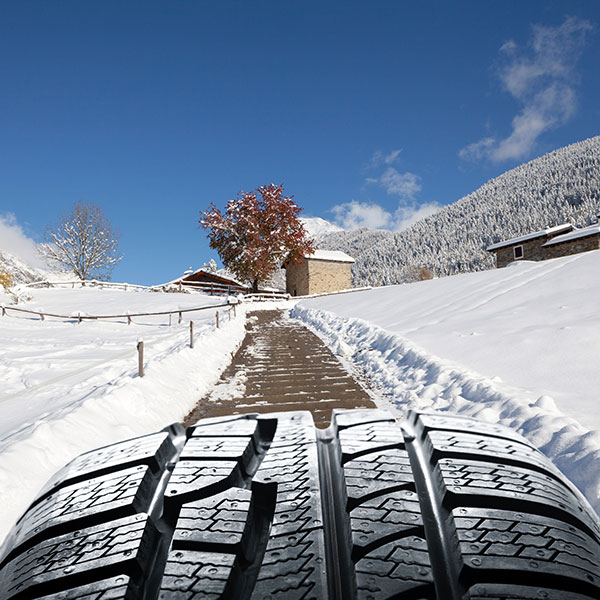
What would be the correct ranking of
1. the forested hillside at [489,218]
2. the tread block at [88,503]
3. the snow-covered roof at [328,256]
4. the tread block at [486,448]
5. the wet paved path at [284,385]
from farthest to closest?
1. the forested hillside at [489,218]
2. the snow-covered roof at [328,256]
3. the wet paved path at [284,385]
4. the tread block at [486,448]
5. the tread block at [88,503]

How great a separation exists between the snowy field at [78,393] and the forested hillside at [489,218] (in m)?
57.1

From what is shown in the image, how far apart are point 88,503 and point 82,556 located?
0.72 feet

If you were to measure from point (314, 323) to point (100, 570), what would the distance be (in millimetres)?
12725

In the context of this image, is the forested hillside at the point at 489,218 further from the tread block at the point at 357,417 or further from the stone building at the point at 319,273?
the tread block at the point at 357,417

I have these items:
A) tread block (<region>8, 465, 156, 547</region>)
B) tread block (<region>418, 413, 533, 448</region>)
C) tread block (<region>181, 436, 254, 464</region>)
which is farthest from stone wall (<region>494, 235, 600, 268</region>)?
tread block (<region>8, 465, 156, 547</region>)

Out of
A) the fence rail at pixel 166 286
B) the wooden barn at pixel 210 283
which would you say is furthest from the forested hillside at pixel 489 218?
the fence rail at pixel 166 286

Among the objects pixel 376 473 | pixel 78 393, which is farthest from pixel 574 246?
pixel 376 473

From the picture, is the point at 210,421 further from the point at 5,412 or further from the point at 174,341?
the point at 174,341

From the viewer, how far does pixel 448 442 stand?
1239 mm

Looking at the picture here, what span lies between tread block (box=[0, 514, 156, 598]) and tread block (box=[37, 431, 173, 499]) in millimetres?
284

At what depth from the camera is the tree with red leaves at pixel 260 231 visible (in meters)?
35.0

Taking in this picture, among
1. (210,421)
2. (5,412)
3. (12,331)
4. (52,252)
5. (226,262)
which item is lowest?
(5,412)

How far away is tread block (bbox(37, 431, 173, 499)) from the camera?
1.17 m

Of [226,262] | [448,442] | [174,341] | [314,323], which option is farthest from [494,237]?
[448,442]
